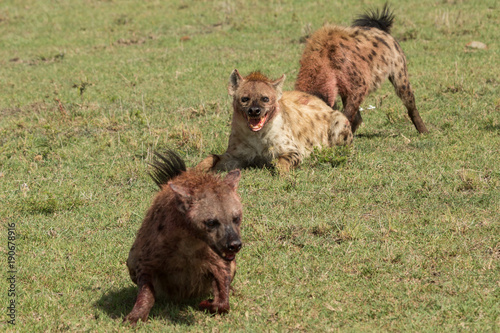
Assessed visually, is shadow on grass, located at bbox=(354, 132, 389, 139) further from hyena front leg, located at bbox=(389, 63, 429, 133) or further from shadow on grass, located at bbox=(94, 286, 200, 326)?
shadow on grass, located at bbox=(94, 286, 200, 326)

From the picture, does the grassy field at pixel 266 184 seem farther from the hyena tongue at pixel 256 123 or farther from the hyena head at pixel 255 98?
the hyena head at pixel 255 98

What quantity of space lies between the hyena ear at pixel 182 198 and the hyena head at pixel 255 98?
334 cm

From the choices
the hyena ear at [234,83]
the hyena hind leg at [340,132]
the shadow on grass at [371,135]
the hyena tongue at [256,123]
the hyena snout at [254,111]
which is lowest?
the shadow on grass at [371,135]

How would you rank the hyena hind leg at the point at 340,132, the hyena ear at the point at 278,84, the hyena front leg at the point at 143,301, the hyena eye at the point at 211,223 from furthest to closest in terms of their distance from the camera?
the hyena hind leg at the point at 340,132, the hyena ear at the point at 278,84, the hyena front leg at the point at 143,301, the hyena eye at the point at 211,223

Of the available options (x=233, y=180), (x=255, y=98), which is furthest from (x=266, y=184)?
(x=233, y=180)

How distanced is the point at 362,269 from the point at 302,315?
2.64 ft

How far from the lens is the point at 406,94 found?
9109 millimetres

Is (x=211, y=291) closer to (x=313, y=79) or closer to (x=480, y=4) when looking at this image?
(x=313, y=79)

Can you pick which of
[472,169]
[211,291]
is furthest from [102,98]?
[211,291]

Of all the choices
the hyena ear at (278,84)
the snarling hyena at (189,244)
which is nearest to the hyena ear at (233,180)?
the snarling hyena at (189,244)

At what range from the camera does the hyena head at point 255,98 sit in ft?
24.6

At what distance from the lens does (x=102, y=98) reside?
35.0 ft

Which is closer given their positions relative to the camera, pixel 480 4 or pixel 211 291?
pixel 211 291

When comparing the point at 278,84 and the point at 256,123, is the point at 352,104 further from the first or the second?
the point at 256,123
